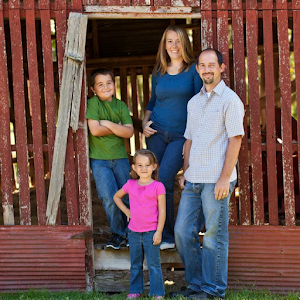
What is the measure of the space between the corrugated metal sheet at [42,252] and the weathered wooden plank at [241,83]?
165cm

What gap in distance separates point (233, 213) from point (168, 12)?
2.14 m

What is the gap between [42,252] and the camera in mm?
5191

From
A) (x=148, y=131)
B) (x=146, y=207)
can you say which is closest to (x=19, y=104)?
(x=148, y=131)

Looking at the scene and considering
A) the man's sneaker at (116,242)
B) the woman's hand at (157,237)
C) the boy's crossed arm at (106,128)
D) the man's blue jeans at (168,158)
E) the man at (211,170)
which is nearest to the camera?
the man at (211,170)

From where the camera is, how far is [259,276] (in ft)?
17.2

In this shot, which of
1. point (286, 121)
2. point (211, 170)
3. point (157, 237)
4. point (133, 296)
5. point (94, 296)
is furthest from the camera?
point (286, 121)

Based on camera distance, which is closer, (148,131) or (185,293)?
(185,293)

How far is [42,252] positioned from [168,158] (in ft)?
5.20

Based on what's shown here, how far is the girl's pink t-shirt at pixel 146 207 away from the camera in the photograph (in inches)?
185

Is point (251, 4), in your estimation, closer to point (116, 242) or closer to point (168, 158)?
point (168, 158)

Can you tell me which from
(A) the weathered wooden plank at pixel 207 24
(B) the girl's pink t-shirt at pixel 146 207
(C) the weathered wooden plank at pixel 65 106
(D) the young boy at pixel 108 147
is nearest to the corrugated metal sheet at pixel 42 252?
(C) the weathered wooden plank at pixel 65 106

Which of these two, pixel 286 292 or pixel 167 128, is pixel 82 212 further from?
pixel 286 292

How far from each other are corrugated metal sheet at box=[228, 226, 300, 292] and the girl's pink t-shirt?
3.14 feet

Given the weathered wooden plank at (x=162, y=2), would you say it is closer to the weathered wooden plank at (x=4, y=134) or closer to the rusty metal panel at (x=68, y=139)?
the rusty metal panel at (x=68, y=139)
